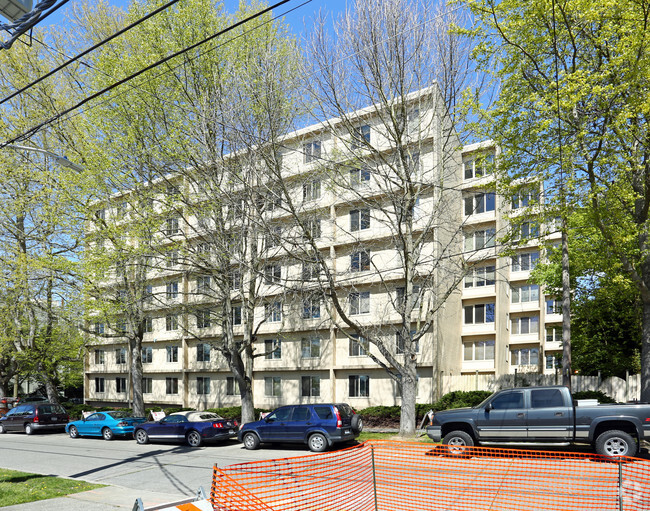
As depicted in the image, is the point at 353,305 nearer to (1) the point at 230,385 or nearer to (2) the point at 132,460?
(1) the point at 230,385

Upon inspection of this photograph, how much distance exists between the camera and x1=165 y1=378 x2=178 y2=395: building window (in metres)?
41.2

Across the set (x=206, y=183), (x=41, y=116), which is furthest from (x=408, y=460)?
(x=41, y=116)

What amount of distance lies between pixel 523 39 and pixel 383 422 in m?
17.8

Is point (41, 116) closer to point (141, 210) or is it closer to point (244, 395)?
point (141, 210)

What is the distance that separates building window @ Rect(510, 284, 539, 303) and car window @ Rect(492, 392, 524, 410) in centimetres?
2771

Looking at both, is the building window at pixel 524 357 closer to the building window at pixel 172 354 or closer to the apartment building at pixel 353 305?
the apartment building at pixel 353 305

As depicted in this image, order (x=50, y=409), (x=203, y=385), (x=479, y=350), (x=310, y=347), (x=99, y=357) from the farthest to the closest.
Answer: (x=99, y=357)
(x=203, y=385)
(x=479, y=350)
(x=310, y=347)
(x=50, y=409)

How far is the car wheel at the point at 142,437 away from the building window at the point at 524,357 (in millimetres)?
28921

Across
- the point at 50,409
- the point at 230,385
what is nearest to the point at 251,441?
the point at 50,409

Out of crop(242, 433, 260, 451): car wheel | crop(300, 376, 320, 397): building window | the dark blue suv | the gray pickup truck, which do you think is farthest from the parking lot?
crop(300, 376, 320, 397): building window

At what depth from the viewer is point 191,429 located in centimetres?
2197

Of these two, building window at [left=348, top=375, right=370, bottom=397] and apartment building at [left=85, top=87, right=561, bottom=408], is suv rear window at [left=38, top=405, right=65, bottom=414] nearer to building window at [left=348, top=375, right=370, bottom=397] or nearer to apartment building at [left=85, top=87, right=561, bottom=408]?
apartment building at [left=85, top=87, right=561, bottom=408]

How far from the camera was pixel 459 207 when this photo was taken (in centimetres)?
3425

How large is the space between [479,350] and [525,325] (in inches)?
313
